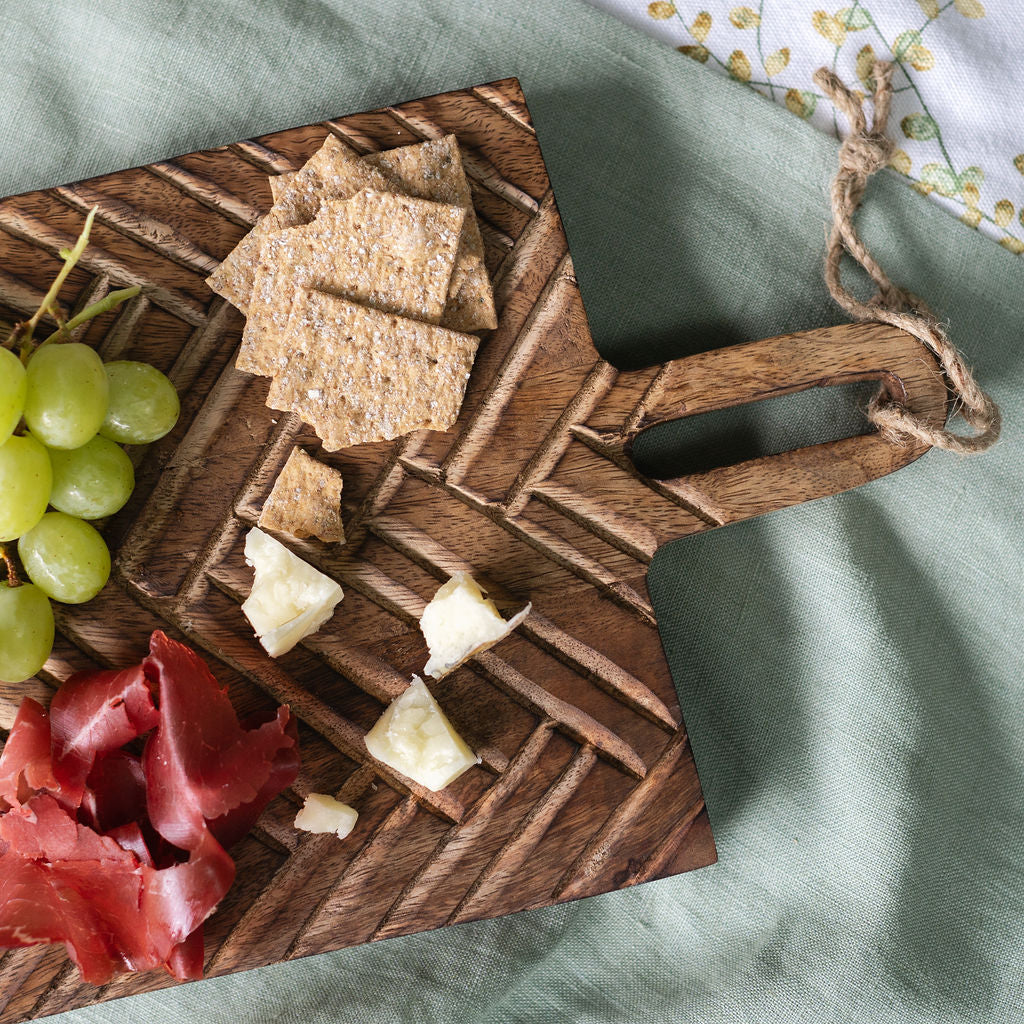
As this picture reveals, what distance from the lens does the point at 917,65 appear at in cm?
110

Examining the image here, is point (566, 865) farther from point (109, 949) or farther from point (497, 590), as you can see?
point (109, 949)

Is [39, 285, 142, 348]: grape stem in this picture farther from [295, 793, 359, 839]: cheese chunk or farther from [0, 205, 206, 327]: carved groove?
[295, 793, 359, 839]: cheese chunk

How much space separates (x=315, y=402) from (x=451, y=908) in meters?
0.61

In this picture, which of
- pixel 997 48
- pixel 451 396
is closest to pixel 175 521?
pixel 451 396

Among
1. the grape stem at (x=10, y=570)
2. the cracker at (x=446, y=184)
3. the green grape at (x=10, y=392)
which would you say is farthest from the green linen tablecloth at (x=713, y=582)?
the grape stem at (x=10, y=570)

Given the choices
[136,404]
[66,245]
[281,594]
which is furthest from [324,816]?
[66,245]

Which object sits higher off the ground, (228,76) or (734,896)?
(228,76)

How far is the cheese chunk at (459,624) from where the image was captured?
0.95m

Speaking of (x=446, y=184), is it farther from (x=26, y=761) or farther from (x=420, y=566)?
(x=26, y=761)

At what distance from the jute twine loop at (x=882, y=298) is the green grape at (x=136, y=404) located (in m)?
0.80

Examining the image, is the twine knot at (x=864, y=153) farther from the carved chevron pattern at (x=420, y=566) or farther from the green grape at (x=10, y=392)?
the green grape at (x=10, y=392)

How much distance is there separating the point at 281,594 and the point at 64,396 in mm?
297

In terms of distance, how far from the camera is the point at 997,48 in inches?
43.0

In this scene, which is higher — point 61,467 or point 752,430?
point 752,430
